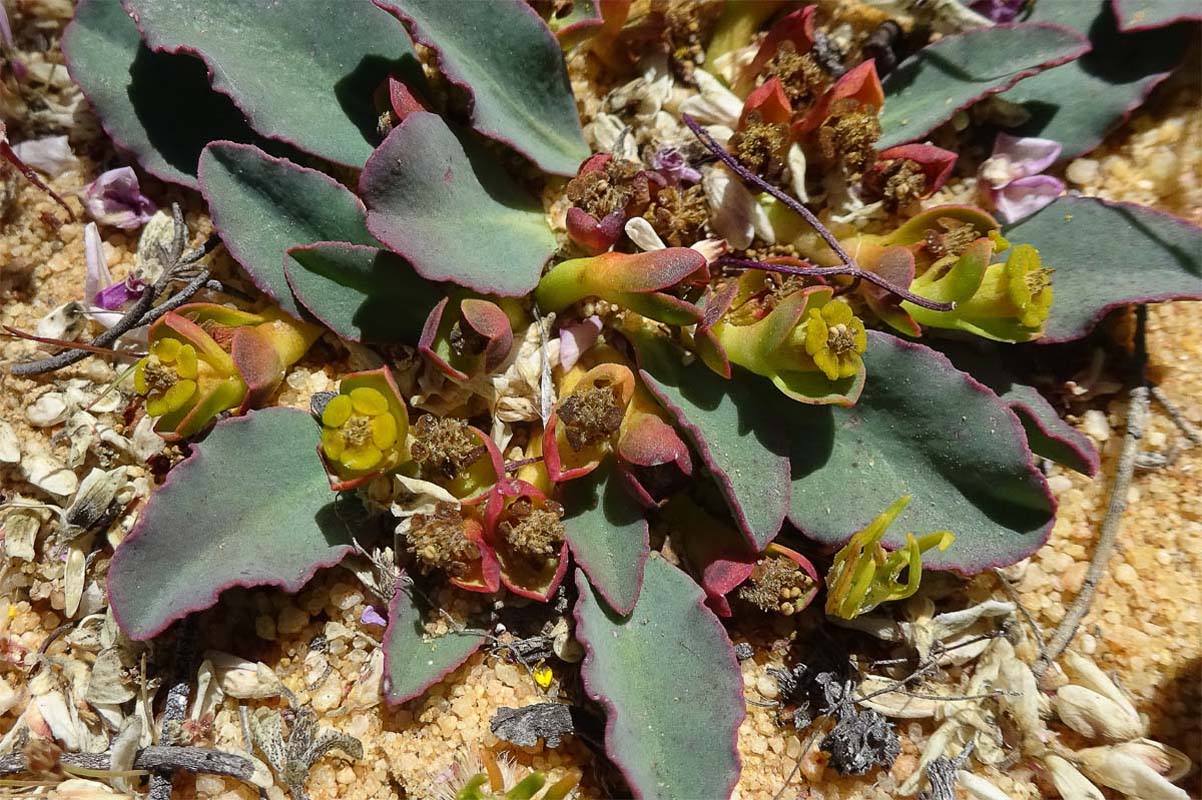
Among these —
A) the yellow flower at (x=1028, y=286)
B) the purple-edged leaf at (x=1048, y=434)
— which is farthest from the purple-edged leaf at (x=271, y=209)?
the purple-edged leaf at (x=1048, y=434)

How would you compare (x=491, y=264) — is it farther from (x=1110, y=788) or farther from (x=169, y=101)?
(x=1110, y=788)

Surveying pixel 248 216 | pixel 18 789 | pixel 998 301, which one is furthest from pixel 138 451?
pixel 998 301

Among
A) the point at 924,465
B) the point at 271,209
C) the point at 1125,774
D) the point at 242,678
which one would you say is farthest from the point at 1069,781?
the point at 271,209

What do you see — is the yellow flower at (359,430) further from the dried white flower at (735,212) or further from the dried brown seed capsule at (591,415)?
the dried white flower at (735,212)

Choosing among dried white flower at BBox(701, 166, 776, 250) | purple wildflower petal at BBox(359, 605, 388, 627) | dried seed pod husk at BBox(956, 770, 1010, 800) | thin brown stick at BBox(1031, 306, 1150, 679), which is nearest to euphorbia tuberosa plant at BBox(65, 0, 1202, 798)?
dried white flower at BBox(701, 166, 776, 250)

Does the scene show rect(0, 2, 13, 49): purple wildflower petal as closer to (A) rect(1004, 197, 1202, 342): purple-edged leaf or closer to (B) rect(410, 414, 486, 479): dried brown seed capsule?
(B) rect(410, 414, 486, 479): dried brown seed capsule

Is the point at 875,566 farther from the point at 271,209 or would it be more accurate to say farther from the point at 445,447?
the point at 271,209
